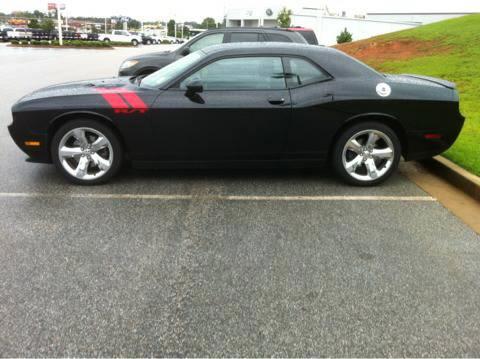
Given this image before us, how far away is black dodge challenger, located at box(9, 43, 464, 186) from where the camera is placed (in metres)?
5.15

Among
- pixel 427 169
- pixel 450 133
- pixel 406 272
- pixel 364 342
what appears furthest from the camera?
pixel 427 169

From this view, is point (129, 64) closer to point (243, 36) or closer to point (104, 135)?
point (243, 36)

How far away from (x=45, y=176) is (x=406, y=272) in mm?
4150

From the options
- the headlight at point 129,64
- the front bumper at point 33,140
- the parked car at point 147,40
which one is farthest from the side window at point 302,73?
the parked car at point 147,40

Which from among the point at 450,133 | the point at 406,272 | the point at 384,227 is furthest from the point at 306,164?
the point at 406,272

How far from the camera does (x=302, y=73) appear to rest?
533 cm

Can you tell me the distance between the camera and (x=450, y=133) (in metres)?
5.56

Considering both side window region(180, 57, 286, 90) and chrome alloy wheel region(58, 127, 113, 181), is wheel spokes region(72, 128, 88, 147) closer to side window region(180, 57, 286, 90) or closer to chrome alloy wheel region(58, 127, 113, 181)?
chrome alloy wheel region(58, 127, 113, 181)

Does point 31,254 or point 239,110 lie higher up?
point 239,110

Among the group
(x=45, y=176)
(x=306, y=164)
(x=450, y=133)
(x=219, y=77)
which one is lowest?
(x=45, y=176)

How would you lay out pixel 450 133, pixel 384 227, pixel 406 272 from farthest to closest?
pixel 450 133 → pixel 384 227 → pixel 406 272

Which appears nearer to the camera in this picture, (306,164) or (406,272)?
(406,272)

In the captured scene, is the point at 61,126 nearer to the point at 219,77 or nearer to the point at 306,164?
the point at 219,77

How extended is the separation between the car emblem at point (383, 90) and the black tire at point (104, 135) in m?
2.92
